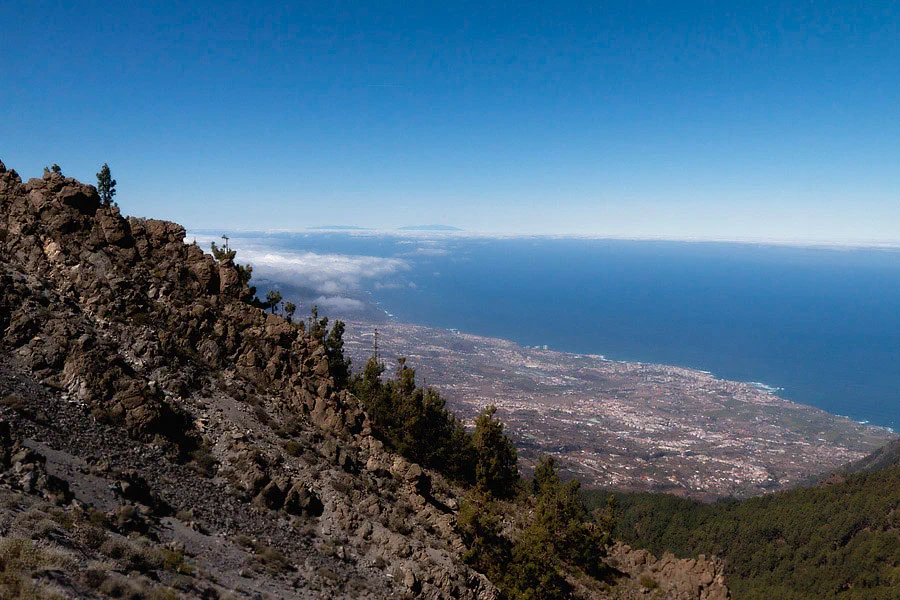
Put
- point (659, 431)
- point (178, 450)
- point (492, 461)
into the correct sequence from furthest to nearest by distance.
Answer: point (659, 431), point (492, 461), point (178, 450)

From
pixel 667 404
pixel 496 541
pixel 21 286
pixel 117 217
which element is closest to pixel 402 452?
pixel 496 541

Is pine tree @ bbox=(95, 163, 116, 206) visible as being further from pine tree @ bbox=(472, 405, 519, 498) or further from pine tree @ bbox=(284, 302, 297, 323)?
pine tree @ bbox=(472, 405, 519, 498)

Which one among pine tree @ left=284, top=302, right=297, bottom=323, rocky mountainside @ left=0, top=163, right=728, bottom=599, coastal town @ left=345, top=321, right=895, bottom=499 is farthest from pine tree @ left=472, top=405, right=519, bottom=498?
coastal town @ left=345, top=321, right=895, bottom=499

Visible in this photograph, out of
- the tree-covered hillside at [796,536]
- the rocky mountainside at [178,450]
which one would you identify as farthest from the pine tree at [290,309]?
the tree-covered hillside at [796,536]

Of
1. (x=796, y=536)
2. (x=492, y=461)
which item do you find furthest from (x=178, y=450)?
(x=796, y=536)

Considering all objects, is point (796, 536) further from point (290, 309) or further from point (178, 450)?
point (178, 450)

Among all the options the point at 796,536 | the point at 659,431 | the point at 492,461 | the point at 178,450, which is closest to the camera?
the point at 178,450

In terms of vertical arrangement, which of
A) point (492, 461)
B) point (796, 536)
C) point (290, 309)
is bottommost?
point (796, 536)

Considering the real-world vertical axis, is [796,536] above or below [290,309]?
below
